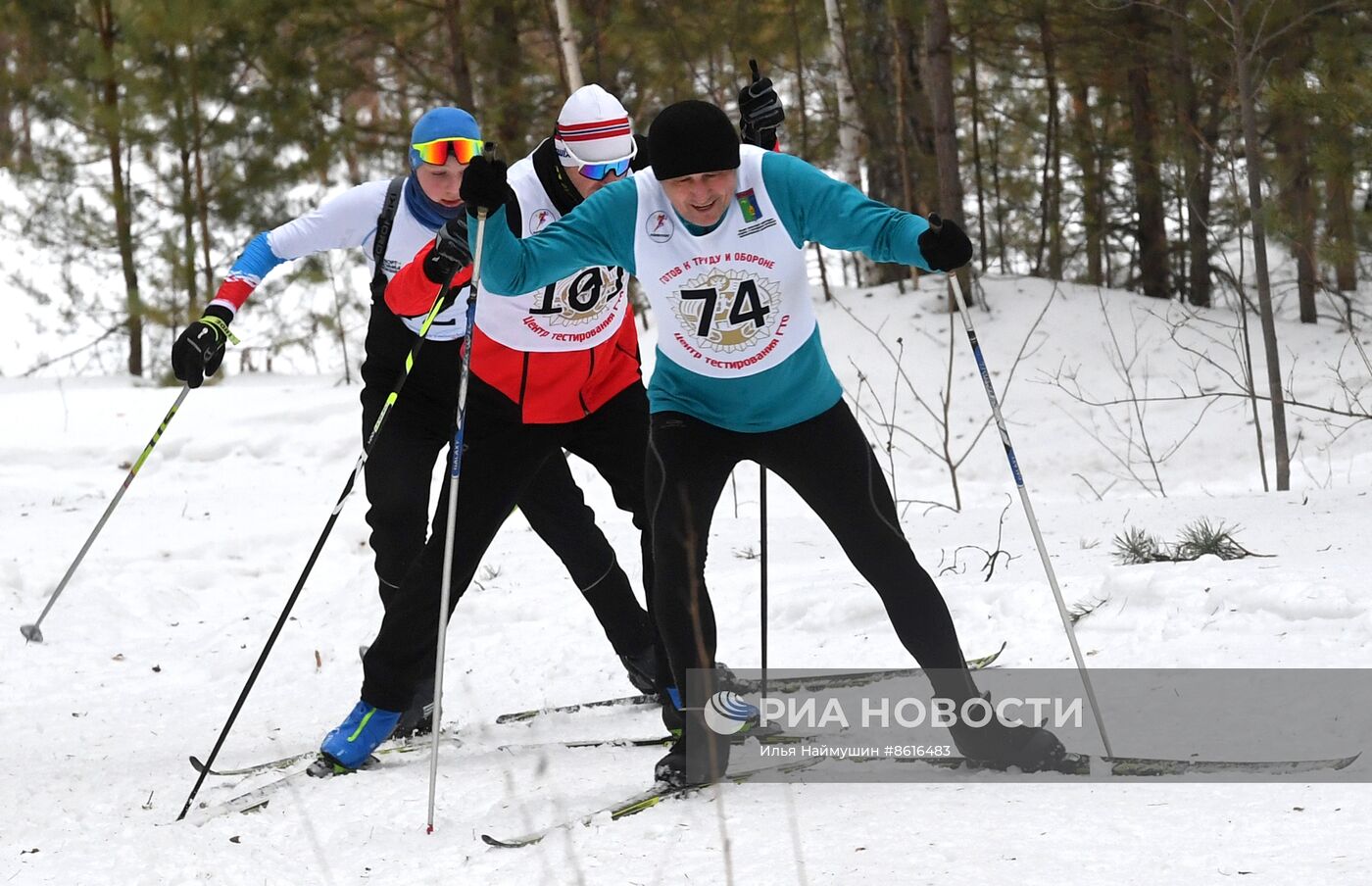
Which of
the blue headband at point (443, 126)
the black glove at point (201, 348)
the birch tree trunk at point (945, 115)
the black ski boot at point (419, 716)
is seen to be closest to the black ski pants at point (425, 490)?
the black ski boot at point (419, 716)

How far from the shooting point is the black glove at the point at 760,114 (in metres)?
3.78

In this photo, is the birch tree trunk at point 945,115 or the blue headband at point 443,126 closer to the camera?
the blue headband at point 443,126

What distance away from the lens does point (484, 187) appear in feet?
9.82

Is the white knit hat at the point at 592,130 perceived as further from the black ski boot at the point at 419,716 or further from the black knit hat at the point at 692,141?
the black ski boot at the point at 419,716

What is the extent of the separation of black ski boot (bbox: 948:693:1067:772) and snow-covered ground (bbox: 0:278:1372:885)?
80 mm

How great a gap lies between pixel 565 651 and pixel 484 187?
2.41 m

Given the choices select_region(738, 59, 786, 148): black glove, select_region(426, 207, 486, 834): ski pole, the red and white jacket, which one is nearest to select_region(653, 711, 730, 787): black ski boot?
select_region(426, 207, 486, 834): ski pole

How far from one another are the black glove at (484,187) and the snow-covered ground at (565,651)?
140cm

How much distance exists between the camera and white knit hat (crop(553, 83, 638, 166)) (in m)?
3.43

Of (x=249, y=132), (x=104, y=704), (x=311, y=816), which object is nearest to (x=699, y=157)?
(x=311, y=816)

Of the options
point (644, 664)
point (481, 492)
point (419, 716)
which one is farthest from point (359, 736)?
point (644, 664)

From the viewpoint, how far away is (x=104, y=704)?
15.5 feet

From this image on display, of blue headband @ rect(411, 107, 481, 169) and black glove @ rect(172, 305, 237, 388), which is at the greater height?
blue headband @ rect(411, 107, 481, 169)

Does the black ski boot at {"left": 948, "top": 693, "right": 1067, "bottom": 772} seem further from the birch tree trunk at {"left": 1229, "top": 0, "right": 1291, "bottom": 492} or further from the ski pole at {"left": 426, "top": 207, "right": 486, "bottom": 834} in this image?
the birch tree trunk at {"left": 1229, "top": 0, "right": 1291, "bottom": 492}
